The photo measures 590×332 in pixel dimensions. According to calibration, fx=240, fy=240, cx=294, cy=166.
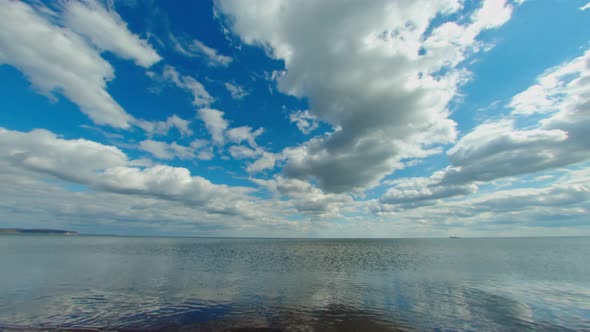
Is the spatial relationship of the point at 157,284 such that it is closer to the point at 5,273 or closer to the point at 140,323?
the point at 140,323

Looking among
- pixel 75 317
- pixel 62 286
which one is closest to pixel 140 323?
pixel 75 317

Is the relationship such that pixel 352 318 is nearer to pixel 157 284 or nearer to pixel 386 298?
pixel 386 298

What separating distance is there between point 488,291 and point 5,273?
288ft

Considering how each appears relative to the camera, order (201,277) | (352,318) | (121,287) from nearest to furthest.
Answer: (352,318) → (121,287) → (201,277)

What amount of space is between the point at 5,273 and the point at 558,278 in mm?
108936

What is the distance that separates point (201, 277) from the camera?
45.4 m

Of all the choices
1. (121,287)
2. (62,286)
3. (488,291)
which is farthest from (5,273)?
(488,291)

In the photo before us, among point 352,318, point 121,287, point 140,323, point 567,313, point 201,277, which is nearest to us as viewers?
point 140,323

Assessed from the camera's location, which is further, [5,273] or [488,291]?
[5,273]

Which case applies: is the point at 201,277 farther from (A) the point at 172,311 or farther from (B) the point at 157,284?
(A) the point at 172,311

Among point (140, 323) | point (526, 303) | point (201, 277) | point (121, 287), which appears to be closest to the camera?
point (140, 323)

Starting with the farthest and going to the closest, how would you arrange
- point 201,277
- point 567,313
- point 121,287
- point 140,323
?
1. point 201,277
2. point 121,287
3. point 567,313
4. point 140,323

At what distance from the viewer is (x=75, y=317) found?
24266 millimetres

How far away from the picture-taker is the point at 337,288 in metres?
38.2
